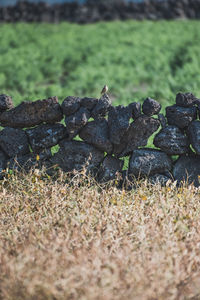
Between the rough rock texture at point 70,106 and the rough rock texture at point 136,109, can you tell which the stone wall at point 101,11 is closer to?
the rough rock texture at point 70,106

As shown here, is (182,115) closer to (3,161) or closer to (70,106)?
(70,106)

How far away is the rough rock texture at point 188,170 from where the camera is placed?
13.3 feet

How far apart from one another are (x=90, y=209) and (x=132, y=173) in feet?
3.66

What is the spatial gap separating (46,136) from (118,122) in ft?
2.71

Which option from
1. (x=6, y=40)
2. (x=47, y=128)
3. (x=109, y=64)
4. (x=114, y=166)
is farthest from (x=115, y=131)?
(x=6, y=40)

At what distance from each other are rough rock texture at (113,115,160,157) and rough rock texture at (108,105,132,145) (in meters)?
0.10

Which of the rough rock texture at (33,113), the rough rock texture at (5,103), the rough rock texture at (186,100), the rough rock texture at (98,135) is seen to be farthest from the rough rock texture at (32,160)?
the rough rock texture at (186,100)

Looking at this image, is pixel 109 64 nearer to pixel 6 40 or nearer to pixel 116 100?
pixel 116 100

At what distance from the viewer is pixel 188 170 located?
4055 millimetres

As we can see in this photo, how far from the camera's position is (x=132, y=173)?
4.05 m

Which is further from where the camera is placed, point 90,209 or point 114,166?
point 114,166

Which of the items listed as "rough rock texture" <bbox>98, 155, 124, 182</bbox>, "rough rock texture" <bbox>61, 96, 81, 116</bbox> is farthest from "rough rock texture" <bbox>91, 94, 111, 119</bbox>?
"rough rock texture" <bbox>98, 155, 124, 182</bbox>

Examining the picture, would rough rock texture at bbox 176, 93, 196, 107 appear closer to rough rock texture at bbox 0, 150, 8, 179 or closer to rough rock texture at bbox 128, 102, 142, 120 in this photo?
rough rock texture at bbox 128, 102, 142, 120

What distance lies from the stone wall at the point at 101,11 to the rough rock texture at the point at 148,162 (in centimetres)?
1103
